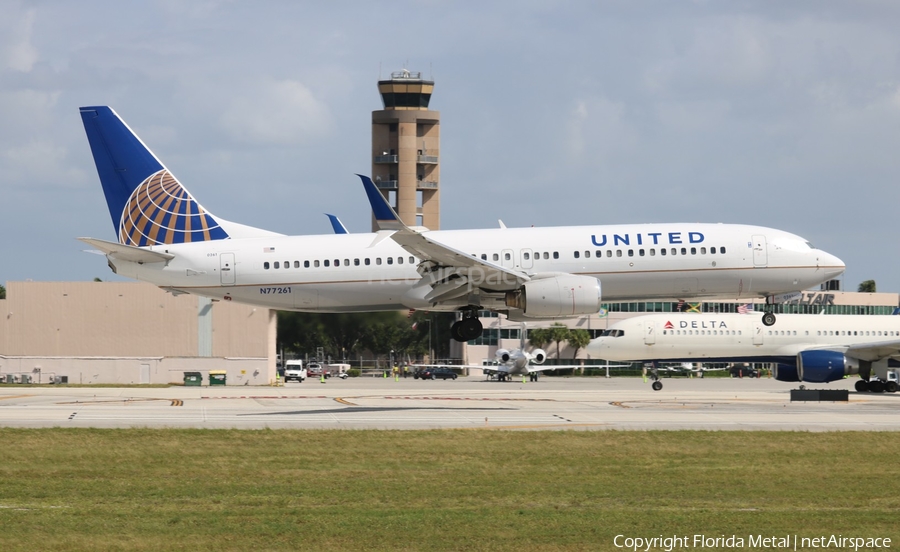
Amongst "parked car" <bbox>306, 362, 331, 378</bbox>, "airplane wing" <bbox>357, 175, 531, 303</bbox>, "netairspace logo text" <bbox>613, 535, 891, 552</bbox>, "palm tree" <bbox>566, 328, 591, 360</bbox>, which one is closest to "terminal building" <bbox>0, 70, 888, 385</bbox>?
"parked car" <bbox>306, 362, 331, 378</bbox>

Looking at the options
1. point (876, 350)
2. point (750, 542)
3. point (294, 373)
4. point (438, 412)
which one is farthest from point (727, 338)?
point (750, 542)

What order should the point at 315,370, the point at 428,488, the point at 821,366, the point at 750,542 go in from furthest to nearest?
the point at 315,370
the point at 821,366
the point at 428,488
the point at 750,542

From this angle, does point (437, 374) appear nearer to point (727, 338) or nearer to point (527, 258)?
point (727, 338)

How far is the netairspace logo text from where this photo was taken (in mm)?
17203

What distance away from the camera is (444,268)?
4403 centimetres

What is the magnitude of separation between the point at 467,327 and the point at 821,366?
94.4 feet

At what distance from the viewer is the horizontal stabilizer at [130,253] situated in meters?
42.3

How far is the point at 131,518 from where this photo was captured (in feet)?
63.4

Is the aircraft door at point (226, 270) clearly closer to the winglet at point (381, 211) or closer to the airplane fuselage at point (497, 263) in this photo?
the airplane fuselage at point (497, 263)

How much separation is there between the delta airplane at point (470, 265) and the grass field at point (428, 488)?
37.5 ft

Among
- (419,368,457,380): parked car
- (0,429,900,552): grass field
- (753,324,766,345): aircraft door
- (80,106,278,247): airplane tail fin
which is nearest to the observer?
(0,429,900,552): grass field

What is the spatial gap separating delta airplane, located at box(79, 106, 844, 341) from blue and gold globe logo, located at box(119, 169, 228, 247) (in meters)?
0.04

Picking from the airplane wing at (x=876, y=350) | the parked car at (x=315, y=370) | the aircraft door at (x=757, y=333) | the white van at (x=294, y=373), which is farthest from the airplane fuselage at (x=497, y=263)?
the parked car at (x=315, y=370)

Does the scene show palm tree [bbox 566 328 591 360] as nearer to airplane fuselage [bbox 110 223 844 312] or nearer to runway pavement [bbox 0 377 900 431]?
runway pavement [bbox 0 377 900 431]
